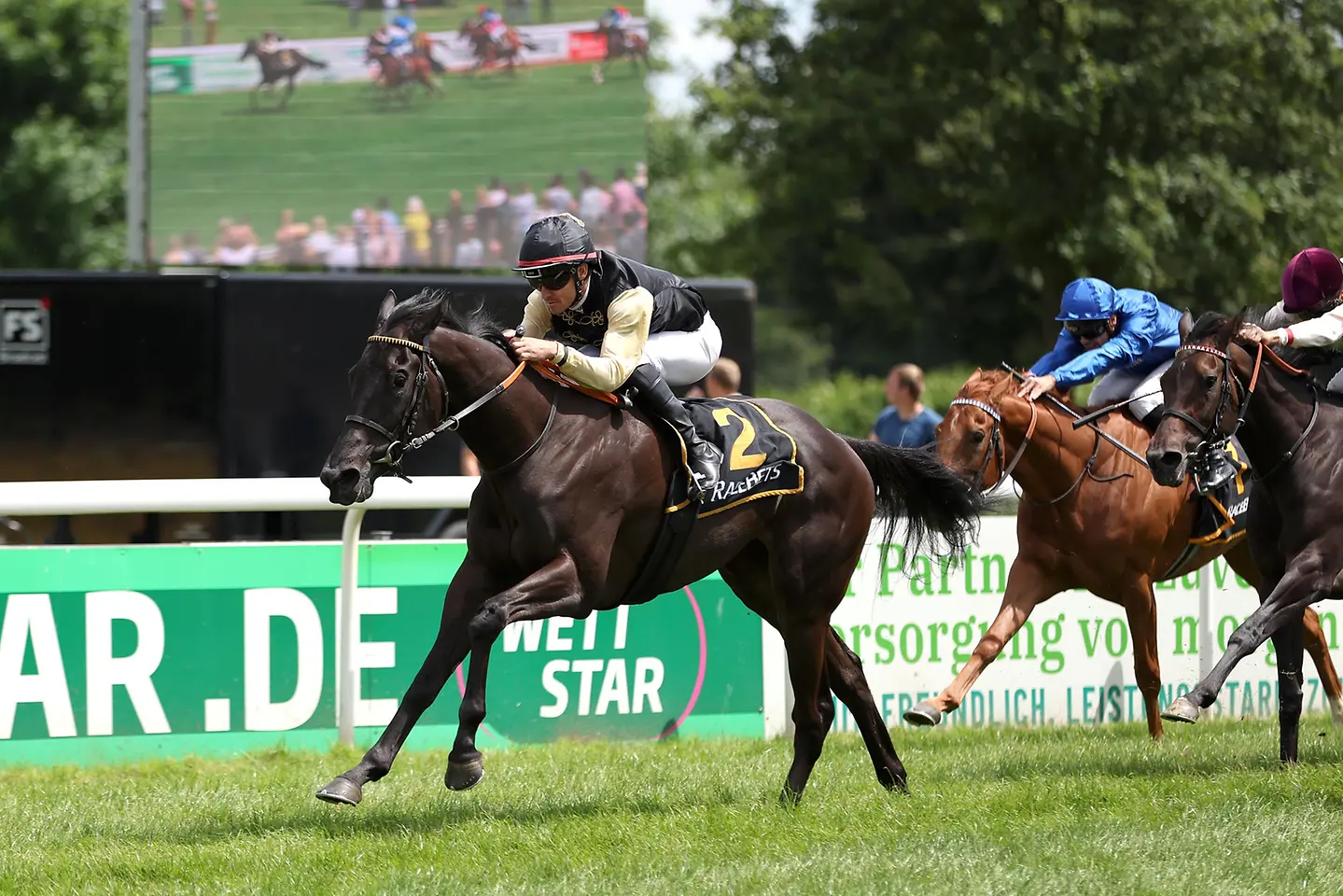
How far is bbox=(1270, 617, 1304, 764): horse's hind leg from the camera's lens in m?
6.91

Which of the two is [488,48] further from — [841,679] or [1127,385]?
[841,679]

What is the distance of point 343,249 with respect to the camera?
1353 cm

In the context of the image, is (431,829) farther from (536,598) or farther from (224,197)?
(224,197)

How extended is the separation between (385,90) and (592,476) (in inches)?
345

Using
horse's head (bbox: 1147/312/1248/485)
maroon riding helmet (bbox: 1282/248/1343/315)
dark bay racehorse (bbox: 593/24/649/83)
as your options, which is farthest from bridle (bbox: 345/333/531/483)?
dark bay racehorse (bbox: 593/24/649/83)

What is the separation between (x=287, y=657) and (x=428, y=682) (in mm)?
2264

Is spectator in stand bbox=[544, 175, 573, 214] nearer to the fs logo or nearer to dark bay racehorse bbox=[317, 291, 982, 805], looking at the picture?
the fs logo

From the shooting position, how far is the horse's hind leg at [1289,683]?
6914 millimetres

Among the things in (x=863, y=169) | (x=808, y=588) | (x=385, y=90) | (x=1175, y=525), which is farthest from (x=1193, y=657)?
(x=863, y=169)

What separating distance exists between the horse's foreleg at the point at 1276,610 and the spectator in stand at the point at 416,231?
27.5ft

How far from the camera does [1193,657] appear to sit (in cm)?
923

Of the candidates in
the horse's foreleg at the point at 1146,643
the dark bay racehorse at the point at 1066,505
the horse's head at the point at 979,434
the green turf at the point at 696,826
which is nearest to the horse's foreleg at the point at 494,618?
the green turf at the point at 696,826

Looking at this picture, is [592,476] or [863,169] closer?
[592,476]

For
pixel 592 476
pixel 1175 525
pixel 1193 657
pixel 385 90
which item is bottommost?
pixel 1193 657
